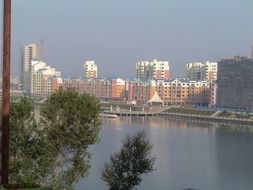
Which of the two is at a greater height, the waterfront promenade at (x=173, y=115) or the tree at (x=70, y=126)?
the tree at (x=70, y=126)

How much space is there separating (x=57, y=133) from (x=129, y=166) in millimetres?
738

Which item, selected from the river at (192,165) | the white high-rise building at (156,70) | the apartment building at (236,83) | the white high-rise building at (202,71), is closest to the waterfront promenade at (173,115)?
the apartment building at (236,83)

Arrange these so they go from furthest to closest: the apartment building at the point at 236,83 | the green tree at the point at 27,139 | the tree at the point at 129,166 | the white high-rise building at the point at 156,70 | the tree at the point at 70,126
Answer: the white high-rise building at the point at 156,70, the apartment building at the point at 236,83, the tree at the point at 129,166, the tree at the point at 70,126, the green tree at the point at 27,139

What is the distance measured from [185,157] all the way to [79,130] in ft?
16.2

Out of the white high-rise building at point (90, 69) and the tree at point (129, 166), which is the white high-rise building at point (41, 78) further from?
the tree at point (129, 166)

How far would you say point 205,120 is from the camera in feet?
58.4

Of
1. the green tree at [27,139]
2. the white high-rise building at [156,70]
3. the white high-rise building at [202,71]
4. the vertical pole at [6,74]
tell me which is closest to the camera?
the vertical pole at [6,74]

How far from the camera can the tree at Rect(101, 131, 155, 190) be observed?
3.34m

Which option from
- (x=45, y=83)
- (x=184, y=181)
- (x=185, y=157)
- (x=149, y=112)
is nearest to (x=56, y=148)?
(x=184, y=181)

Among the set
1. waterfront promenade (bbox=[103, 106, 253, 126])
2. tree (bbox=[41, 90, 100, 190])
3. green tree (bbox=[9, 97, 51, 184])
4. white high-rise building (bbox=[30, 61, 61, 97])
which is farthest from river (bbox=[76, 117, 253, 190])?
white high-rise building (bbox=[30, 61, 61, 97])

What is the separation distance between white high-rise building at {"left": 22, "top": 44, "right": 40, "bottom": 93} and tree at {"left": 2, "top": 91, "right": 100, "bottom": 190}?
29.6m

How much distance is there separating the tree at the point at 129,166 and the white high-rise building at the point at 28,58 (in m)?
29.1

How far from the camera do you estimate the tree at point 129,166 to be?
334 centimetres

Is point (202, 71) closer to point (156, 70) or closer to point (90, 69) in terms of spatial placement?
point (156, 70)
